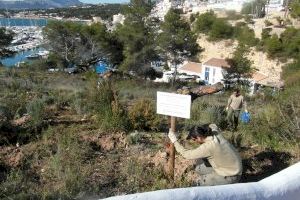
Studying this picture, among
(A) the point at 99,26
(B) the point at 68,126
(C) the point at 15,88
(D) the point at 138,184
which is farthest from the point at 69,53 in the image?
(D) the point at 138,184

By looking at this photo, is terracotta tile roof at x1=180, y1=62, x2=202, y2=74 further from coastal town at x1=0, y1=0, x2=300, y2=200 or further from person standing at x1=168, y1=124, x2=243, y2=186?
person standing at x1=168, y1=124, x2=243, y2=186

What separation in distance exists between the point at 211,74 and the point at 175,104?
120 feet

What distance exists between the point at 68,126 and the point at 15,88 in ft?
17.4

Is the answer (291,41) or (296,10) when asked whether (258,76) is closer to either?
(291,41)

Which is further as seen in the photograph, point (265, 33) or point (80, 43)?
point (265, 33)

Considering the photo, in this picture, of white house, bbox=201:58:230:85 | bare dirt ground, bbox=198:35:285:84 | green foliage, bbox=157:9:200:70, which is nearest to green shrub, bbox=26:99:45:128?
green foliage, bbox=157:9:200:70

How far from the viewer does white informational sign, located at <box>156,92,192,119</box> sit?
4434mm

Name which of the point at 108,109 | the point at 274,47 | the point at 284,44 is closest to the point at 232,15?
the point at 274,47

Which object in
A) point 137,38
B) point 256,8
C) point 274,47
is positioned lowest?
point 274,47

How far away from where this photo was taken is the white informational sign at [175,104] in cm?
443

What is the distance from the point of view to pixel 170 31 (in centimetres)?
3416

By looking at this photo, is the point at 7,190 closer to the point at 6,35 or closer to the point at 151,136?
the point at 151,136

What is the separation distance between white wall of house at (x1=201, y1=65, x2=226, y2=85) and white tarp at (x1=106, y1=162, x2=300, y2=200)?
113 feet

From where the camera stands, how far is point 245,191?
2.95 m
